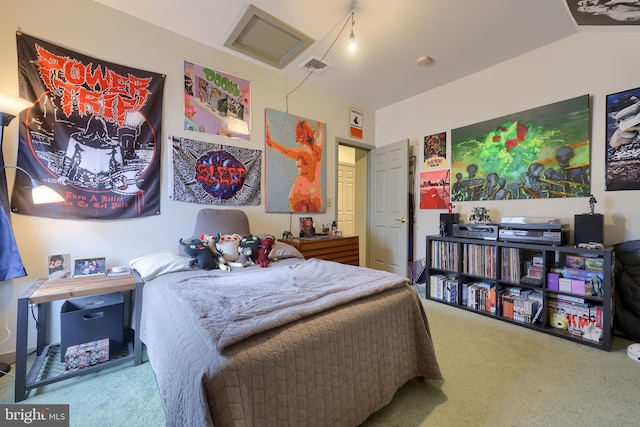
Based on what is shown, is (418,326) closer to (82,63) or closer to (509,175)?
(509,175)

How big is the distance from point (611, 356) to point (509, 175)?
1.74 m

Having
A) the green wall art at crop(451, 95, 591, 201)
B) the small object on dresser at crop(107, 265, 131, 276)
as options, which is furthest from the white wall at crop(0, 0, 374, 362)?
the green wall art at crop(451, 95, 591, 201)

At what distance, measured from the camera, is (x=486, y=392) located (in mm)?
1502

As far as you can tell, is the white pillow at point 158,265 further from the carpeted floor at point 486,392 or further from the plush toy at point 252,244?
the carpeted floor at point 486,392

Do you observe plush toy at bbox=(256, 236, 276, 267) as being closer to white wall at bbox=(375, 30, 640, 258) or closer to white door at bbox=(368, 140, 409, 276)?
white door at bbox=(368, 140, 409, 276)

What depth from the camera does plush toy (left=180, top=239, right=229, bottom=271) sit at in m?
2.02

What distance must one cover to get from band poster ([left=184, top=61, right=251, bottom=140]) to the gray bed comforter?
5.35 feet

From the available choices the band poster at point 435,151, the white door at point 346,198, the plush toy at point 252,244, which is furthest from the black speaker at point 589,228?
the white door at point 346,198

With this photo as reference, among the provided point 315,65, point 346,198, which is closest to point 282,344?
point 315,65

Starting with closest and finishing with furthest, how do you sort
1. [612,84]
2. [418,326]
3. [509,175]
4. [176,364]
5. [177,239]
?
1. [176,364]
2. [418,326]
3. [612,84]
4. [177,239]
5. [509,175]

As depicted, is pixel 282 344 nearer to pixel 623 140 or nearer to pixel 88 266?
pixel 88 266

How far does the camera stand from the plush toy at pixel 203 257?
2.02 meters

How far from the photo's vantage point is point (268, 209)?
3068 millimetres

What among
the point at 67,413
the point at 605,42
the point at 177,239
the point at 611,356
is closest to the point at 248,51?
the point at 177,239
